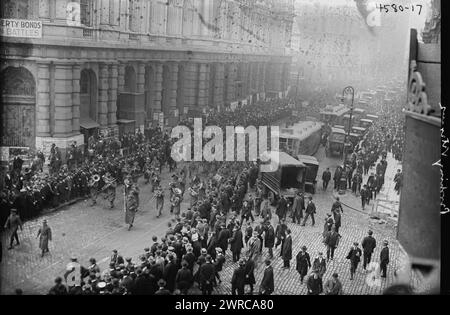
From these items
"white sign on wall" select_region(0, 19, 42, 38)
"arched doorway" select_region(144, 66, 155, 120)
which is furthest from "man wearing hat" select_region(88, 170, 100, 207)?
"arched doorway" select_region(144, 66, 155, 120)

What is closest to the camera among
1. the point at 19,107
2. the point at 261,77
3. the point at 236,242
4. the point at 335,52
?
the point at 236,242

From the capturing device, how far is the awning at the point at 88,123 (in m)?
30.9

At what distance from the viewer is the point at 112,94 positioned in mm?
33469

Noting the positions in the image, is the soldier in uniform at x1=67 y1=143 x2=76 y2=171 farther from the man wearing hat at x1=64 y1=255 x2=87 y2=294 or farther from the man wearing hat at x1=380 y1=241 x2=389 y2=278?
the man wearing hat at x1=380 y1=241 x2=389 y2=278

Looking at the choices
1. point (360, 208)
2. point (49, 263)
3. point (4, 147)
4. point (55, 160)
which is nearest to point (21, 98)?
point (4, 147)

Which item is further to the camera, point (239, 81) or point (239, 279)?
point (239, 81)

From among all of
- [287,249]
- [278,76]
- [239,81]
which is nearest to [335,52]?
[278,76]

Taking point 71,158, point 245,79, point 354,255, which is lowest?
point 354,255

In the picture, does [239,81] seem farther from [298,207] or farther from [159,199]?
[159,199]

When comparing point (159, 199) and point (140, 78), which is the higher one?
point (140, 78)

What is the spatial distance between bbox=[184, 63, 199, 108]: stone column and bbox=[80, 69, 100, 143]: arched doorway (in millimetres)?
13192

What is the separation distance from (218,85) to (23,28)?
2396 centimetres
